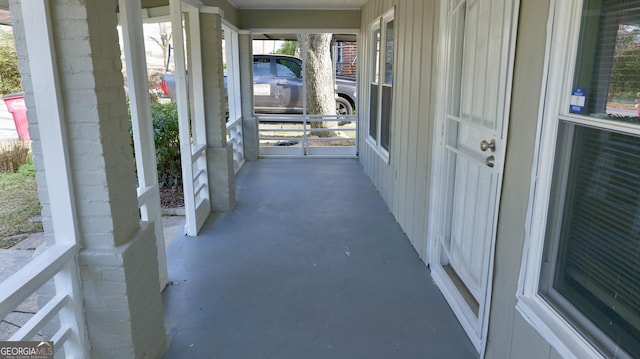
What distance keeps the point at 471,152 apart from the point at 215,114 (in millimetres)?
2738

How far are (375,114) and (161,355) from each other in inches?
164

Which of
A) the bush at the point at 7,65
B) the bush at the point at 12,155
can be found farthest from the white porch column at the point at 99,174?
the bush at the point at 12,155

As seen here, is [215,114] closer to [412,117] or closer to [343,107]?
[412,117]

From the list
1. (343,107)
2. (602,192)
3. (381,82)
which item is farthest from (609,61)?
(343,107)

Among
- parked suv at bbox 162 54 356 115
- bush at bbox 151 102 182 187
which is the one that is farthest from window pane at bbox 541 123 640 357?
parked suv at bbox 162 54 356 115

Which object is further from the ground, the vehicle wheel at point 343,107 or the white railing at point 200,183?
the vehicle wheel at point 343,107

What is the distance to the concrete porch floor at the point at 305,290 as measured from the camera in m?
2.40

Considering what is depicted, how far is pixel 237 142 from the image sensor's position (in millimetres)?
6906

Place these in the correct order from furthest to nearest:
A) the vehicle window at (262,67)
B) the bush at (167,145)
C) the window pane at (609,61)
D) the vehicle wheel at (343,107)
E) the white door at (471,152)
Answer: the vehicle wheel at (343,107)
the vehicle window at (262,67)
the bush at (167,145)
the white door at (471,152)
the window pane at (609,61)

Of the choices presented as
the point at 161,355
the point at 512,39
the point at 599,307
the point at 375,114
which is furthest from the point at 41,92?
the point at 375,114

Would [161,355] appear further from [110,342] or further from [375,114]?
[375,114]

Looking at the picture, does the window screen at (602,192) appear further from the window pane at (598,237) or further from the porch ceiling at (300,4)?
the porch ceiling at (300,4)

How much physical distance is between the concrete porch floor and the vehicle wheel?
569 cm

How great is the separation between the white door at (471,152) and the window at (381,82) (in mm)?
1794
